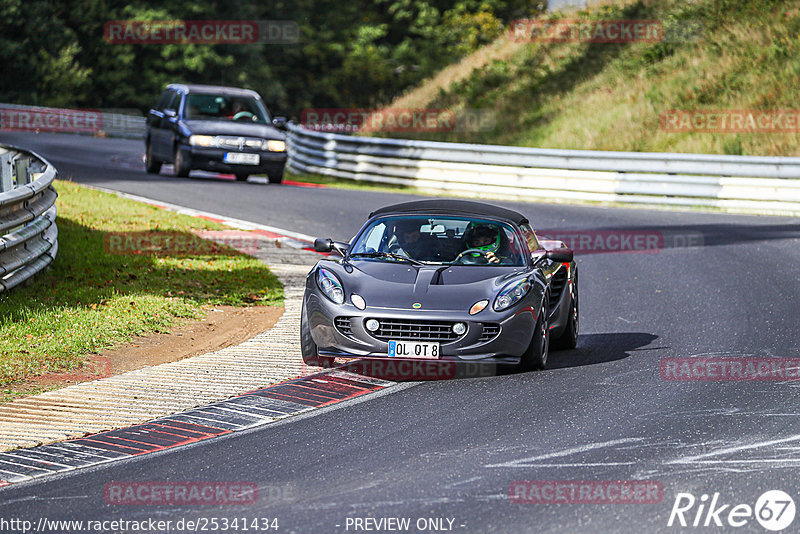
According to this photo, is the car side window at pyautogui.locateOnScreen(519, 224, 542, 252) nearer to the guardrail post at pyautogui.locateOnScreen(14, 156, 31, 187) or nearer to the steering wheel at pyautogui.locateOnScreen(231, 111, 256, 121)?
the guardrail post at pyautogui.locateOnScreen(14, 156, 31, 187)

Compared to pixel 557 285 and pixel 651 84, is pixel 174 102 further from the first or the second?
pixel 557 285

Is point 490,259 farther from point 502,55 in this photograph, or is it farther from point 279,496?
point 502,55

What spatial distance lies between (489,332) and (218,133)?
16.1 metres

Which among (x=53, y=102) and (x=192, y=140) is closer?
(x=192, y=140)

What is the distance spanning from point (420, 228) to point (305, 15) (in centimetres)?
5934

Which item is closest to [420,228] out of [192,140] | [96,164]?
[192,140]

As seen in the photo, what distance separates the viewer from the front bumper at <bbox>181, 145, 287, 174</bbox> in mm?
24359

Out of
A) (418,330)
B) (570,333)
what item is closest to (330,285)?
(418,330)

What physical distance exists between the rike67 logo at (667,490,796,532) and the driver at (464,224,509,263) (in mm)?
4260

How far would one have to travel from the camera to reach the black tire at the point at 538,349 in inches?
370

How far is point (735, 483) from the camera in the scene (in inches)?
248

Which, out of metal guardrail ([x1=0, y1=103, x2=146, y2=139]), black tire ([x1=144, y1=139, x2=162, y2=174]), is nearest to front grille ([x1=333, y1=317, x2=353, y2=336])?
black tire ([x1=144, y1=139, x2=162, y2=174])

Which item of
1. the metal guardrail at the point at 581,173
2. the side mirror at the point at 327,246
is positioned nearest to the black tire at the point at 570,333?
the side mirror at the point at 327,246

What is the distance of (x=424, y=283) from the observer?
940 centimetres
